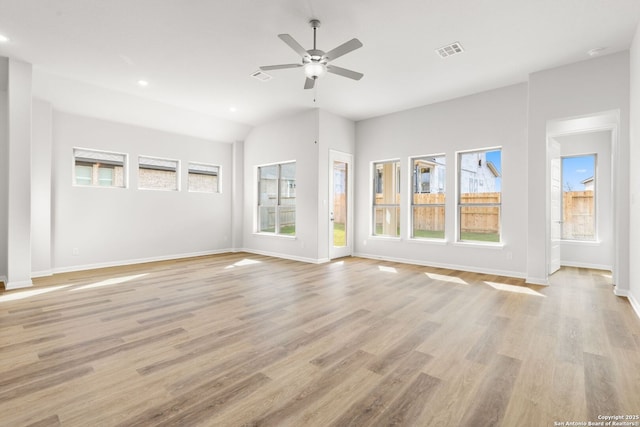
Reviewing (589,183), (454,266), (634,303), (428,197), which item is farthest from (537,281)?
(589,183)

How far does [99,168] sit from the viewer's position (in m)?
6.13

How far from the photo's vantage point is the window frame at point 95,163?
5.80 meters

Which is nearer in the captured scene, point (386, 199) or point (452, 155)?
point (452, 155)

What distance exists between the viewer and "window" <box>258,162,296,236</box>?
7.49 metres

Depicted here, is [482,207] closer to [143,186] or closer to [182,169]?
[182,169]

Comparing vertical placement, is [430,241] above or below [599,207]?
below

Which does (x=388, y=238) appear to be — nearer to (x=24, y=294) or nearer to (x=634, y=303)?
(x=634, y=303)

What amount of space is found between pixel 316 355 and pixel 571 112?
4877 millimetres

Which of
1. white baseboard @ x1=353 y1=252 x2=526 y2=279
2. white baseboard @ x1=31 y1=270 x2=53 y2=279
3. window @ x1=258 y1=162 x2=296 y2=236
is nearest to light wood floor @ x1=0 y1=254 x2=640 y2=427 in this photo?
white baseboard @ x1=353 y1=252 x2=526 y2=279

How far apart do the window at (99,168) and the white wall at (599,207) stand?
928 centimetres

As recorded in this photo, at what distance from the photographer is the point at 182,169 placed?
727 cm

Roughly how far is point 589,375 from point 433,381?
1.12 metres

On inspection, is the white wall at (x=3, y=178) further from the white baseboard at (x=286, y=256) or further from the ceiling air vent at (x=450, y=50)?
the ceiling air vent at (x=450, y=50)

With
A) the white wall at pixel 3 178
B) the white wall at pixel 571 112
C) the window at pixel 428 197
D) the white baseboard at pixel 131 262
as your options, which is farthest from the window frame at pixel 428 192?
the white wall at pixel 3 178
